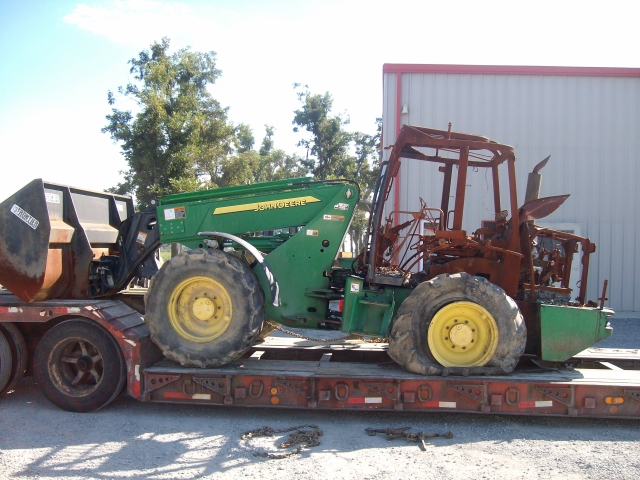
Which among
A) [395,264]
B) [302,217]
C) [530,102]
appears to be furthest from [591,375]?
[530,102]

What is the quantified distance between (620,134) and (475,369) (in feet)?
33.6

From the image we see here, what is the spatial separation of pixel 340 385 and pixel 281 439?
32.3 inches

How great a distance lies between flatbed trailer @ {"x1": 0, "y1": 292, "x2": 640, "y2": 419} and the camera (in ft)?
18.1

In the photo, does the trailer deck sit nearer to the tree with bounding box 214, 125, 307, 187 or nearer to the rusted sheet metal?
the rusted sheet metal

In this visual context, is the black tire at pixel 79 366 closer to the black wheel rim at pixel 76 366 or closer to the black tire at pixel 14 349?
the black wheel rim at pixel 76 366

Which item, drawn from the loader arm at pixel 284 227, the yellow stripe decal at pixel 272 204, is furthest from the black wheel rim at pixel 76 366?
the yellow stripe decal at pixel 272 204

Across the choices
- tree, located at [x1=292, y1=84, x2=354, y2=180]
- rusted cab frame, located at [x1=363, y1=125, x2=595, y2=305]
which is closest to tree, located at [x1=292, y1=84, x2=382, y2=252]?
tree, located at [x1=292, y1=84, x2=354, y2=180]

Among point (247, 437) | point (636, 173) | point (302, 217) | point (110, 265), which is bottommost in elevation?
point (247, 437)

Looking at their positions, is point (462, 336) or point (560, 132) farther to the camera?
point (560, 132)

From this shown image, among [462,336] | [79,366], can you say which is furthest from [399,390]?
[79,366]

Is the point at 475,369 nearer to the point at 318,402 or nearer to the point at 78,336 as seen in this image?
the point at 318,402

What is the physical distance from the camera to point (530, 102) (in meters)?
13.3

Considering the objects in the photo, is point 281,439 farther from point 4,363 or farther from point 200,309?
point 4,363

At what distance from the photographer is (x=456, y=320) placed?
5883 mm
